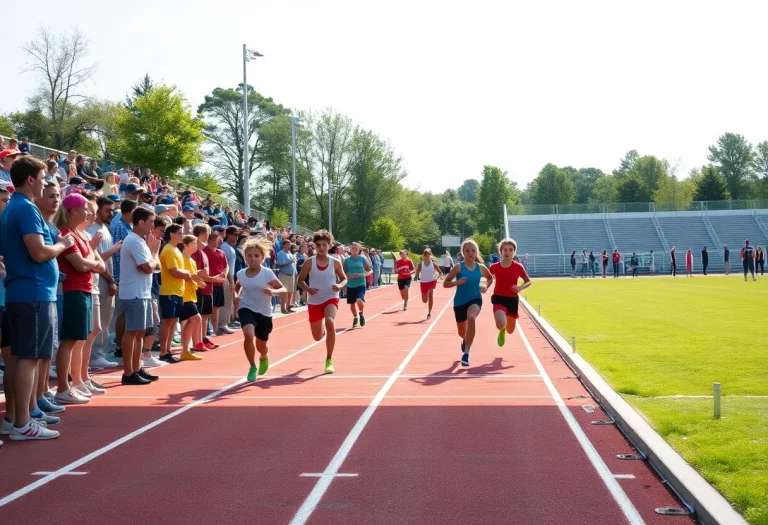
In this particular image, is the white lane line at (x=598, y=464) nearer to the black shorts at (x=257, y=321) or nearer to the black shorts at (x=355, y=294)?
the black shorts at (x=257, y=321)

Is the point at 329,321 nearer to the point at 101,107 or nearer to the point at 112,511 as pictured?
the point at 112,511

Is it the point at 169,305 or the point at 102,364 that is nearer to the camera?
the point at 102,364

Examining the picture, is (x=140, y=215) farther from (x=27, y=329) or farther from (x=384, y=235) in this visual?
(x=384, y=235)

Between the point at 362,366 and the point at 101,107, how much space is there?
196 feet

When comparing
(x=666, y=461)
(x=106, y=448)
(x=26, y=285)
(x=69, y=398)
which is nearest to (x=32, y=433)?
(x=106, y=448)

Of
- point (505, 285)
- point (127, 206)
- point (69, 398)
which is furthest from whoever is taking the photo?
point (505, 285)

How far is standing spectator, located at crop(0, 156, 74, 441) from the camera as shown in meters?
7.53

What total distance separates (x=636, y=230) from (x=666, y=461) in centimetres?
7015

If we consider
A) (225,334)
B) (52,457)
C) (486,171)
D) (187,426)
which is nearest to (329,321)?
(187,426)

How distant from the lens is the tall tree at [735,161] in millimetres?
133125

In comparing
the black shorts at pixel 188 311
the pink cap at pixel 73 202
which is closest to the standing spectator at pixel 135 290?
the pink cap at pixel 73 202

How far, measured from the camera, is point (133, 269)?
11195mm

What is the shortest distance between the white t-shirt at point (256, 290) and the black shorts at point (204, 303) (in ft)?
14.9

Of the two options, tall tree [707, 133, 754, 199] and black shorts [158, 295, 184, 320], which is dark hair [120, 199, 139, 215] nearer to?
black shorts [158, 295, 184, 320]
